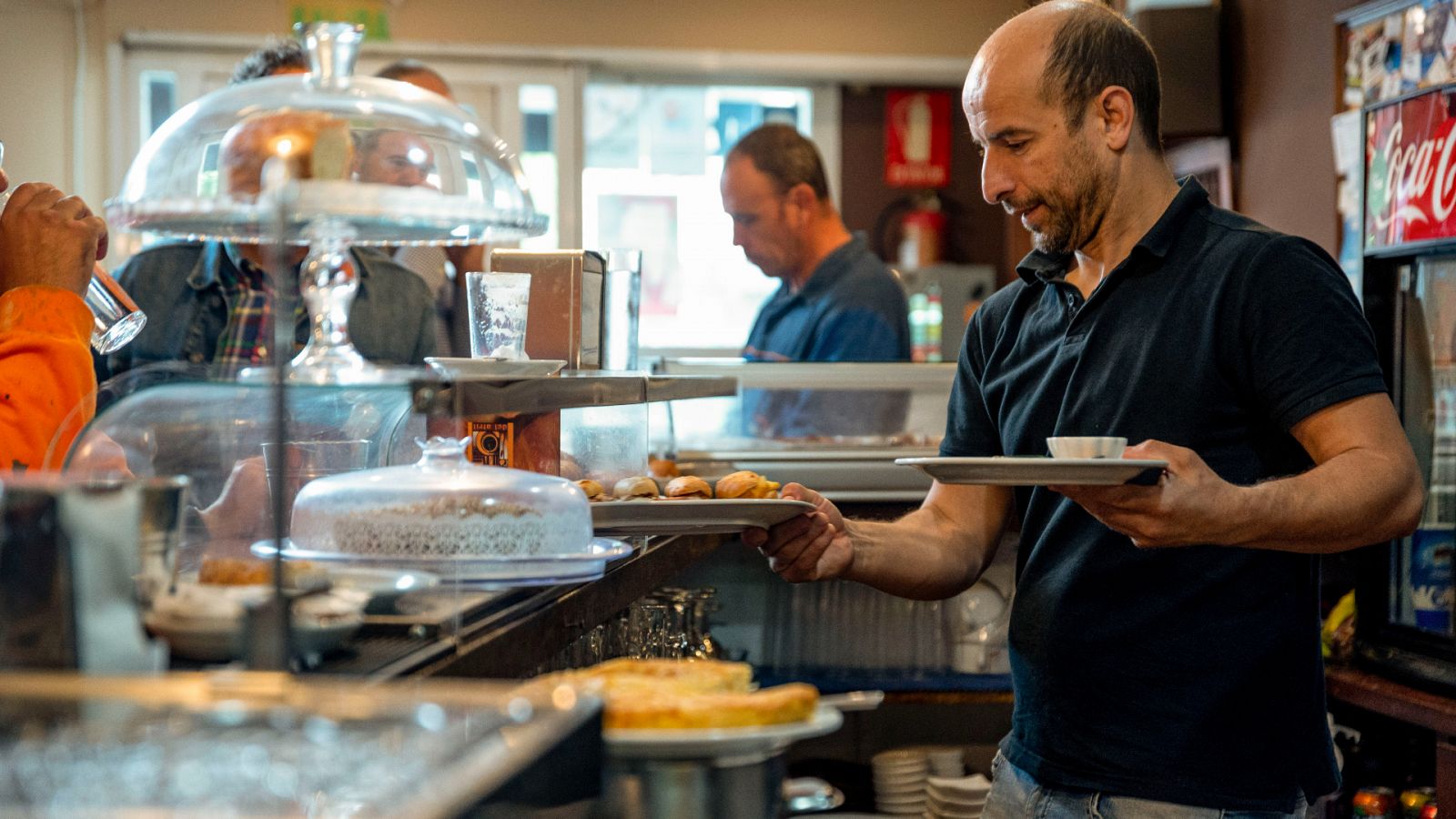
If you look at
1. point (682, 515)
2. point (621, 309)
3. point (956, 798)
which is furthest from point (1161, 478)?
point (956, 798)

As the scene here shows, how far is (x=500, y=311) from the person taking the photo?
5.98 feet

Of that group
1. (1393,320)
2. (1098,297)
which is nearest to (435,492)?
(1098,297)

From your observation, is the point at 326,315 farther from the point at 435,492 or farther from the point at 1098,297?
the point at 1098,297

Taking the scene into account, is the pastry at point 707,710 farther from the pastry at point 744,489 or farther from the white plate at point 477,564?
the pastry at point 744,489

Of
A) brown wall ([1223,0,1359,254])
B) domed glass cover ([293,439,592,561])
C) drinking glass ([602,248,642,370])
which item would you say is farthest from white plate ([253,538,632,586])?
brown wall ([1223,0,1359,254])

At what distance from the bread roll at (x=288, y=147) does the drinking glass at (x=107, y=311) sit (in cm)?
65

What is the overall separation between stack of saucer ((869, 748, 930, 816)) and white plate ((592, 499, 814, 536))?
1.88 meters

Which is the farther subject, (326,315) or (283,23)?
(283,23)

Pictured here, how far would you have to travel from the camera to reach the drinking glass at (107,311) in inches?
71.0

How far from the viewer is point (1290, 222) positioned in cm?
455

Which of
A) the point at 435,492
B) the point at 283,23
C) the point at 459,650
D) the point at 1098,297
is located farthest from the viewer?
the point at 283,23

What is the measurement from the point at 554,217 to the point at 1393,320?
3918 mm

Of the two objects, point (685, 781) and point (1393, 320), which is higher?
point (1393, 320)

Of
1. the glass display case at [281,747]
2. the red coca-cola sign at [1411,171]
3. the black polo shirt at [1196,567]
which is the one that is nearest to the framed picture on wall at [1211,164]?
the red coca-cola sign at [1411,171]
